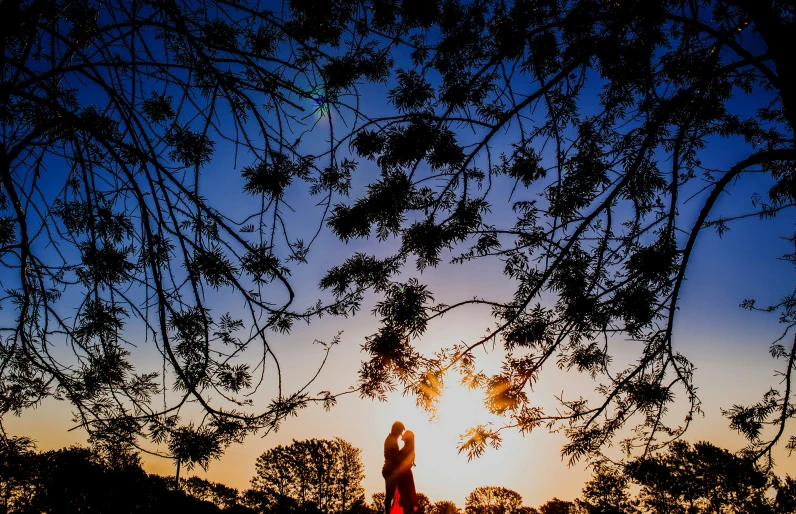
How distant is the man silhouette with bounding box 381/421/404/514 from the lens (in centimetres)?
502

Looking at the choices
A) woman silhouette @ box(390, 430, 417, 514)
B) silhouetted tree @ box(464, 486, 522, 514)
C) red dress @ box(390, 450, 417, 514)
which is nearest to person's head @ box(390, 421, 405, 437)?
woman silhouette @ box(390, 430, 417, 514)

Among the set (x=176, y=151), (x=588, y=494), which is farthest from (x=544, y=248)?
(x=588, y=494)

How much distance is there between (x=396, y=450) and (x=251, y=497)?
27.5 meters

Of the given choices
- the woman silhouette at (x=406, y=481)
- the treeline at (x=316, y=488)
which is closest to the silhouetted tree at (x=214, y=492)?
the treeline at (x=316, y=488)

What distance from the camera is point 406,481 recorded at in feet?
16.8

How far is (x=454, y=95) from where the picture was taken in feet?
12.7

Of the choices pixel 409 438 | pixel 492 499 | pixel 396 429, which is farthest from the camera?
pixel 492 499

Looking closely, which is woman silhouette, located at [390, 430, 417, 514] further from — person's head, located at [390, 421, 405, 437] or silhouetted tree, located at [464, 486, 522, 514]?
silhouetted tree, located at [464, 486, 522, 514]

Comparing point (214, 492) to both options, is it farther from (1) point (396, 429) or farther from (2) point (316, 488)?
(1) point (396, 429)

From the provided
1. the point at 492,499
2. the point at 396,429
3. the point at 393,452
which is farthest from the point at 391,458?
the point at 492,499

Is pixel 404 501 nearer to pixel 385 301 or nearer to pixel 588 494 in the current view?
pixel 385 301

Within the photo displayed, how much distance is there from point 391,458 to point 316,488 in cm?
2749

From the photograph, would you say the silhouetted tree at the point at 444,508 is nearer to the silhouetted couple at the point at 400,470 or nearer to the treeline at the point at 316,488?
the treeline at the point at 316,488

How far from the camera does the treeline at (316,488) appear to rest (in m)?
3.52
